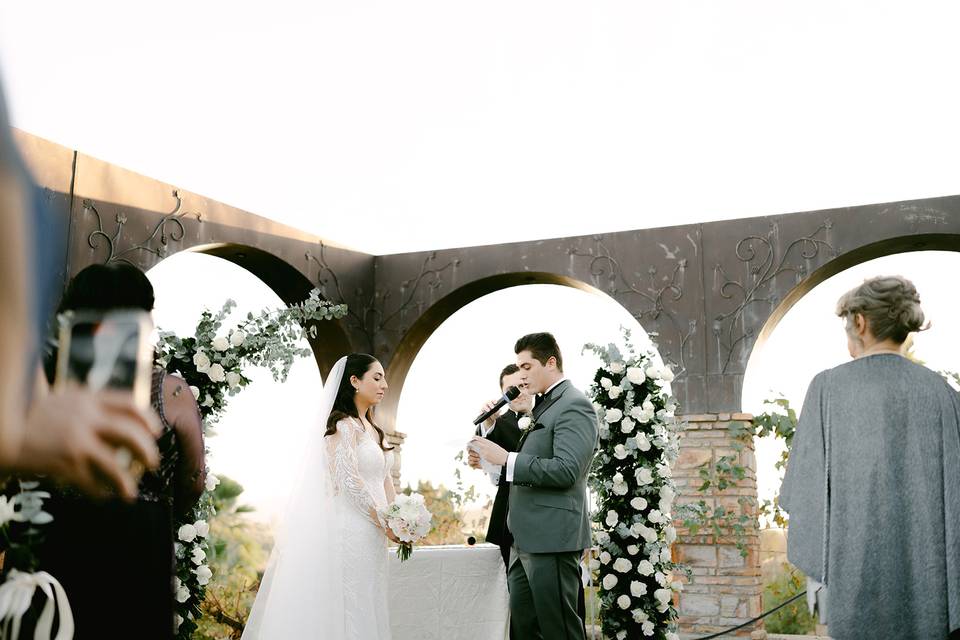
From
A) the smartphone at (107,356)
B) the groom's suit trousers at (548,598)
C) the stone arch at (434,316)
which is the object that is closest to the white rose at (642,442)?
the groom's suit trousers at (548,598)

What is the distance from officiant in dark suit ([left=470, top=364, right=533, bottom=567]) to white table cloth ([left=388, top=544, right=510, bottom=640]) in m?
0.10

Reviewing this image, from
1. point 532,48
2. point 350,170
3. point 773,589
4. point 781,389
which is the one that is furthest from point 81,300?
point 773,589

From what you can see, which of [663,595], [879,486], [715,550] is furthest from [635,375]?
[879,486]

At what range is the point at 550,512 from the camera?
3.74m

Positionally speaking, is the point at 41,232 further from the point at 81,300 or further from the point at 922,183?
the point at 922,183

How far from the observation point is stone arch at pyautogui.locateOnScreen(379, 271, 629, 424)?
749 centimetres

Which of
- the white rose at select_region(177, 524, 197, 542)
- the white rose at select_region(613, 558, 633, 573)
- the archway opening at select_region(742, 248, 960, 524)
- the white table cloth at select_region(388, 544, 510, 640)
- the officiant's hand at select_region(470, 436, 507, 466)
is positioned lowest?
the white table cloth at select_region(388, 544, 510, 640)

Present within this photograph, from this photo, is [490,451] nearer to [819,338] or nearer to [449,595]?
[449,595]

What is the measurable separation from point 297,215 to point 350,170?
62cm

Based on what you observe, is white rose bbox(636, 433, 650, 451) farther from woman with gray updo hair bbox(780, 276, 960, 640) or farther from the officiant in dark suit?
woman with gray updo hair bbox(780, 276, 960, 640)

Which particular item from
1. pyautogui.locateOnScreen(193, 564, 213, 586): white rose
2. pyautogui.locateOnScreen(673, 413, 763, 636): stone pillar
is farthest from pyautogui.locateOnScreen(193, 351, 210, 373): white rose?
pyautogui.locateOnScreen(673, 413, 763, 636): stone pillar

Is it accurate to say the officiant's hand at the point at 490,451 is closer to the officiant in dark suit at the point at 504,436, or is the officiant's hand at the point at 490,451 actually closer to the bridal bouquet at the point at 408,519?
the bridal bouquet at the point at 408,519

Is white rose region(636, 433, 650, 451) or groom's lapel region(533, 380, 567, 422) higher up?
groom's lapel region(533, 380, 567, 422)

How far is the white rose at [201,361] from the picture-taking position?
4387 mm
